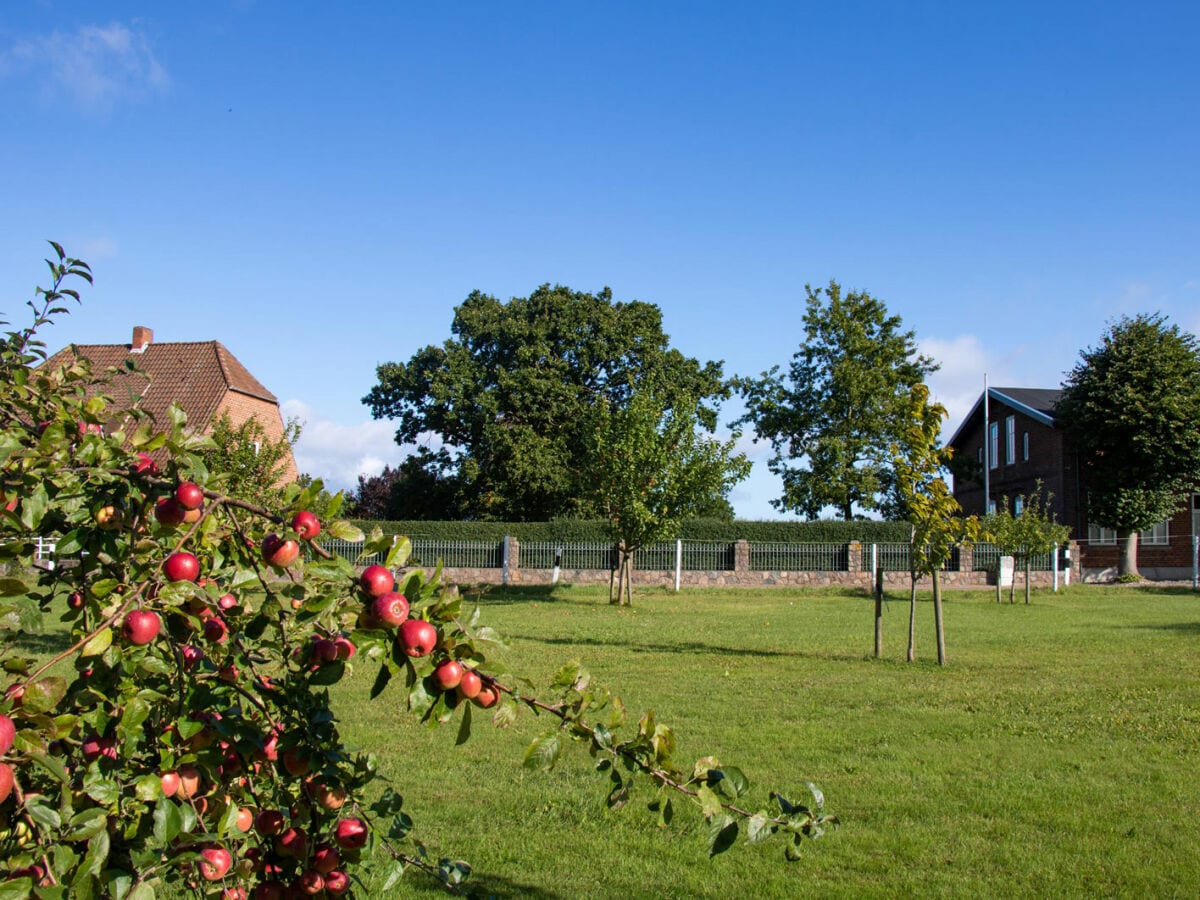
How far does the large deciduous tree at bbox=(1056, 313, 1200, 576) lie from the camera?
107 ft

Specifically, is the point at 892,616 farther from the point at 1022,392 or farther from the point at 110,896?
the point at 1022,392

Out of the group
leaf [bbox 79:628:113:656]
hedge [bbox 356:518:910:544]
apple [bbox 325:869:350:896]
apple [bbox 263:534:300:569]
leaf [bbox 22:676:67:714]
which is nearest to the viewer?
leaf [bbox 22:676:67:714]

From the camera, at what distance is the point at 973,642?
49.3ft

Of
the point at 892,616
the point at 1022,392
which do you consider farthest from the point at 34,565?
the point at 1022,392

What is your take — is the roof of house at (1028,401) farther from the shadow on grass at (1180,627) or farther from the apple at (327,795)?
the apple at (327,795)

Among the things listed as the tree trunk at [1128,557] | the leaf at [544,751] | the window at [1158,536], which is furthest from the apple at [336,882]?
the window at [1158,536]

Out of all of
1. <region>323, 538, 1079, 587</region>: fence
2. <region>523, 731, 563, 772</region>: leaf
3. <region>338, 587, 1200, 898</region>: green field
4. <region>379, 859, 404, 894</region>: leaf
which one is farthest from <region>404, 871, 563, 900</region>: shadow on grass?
<region>323, 538, 1079, 587</region>: fence

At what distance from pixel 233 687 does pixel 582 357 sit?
37.8 metres

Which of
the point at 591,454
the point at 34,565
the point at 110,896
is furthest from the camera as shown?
the point at 591,454

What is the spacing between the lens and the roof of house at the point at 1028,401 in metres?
37.8

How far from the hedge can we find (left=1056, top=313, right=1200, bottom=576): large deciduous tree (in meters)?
7.93

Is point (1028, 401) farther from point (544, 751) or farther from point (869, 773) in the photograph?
point (544, 751)

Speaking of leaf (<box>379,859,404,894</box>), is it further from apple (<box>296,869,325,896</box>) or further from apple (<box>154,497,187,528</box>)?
apple (<box>154,497,187,528</box>)

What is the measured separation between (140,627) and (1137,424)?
1454 inches
